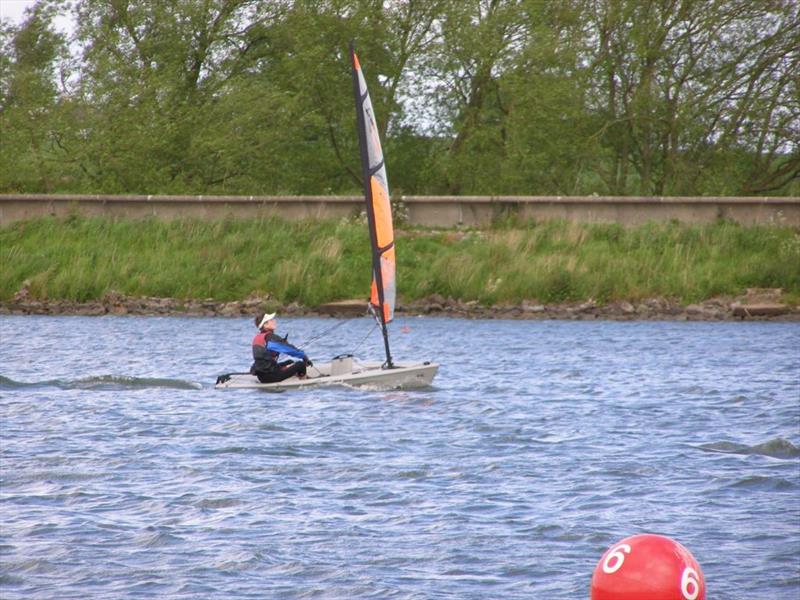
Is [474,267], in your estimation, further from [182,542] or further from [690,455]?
[182,542]

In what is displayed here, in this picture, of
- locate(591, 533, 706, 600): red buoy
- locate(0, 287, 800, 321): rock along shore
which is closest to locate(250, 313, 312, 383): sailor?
locate(591, 533, 706, 600): red buoy

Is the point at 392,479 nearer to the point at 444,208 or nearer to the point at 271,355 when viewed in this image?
the point at 271,355

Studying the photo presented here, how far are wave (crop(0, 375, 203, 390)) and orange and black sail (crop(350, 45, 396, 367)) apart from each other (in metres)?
3.11

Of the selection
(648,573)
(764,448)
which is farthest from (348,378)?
(648,573)

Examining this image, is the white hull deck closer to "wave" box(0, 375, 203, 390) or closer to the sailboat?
the sailboat

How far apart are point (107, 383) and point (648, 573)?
54.7ft

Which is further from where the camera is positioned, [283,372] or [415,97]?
[415,97]

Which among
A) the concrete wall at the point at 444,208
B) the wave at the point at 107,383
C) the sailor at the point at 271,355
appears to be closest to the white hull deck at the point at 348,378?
the sailor at the point at 271,355

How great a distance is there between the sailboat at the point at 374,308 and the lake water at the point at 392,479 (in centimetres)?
28

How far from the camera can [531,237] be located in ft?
137

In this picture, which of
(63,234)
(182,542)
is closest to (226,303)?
(63,234)

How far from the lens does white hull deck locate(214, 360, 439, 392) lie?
70.3ft

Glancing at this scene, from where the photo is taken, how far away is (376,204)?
22.5m

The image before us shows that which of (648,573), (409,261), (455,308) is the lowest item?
(455,308)
